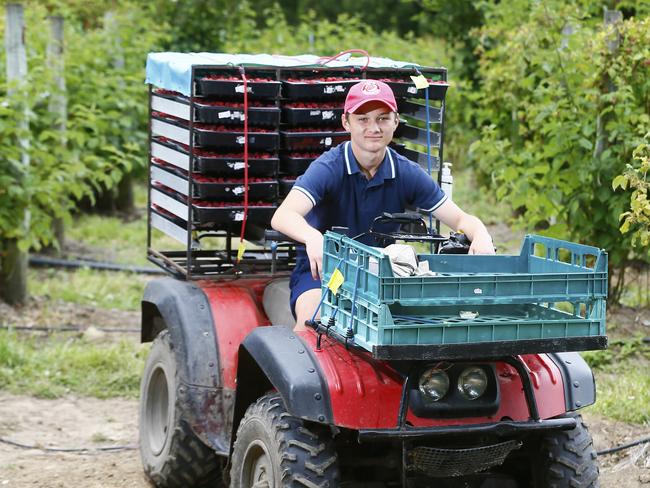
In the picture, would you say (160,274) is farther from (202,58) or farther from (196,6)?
(196,6)

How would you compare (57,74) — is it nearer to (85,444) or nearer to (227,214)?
(85,444)

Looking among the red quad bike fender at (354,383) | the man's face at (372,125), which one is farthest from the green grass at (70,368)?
the man's face at (372,125)

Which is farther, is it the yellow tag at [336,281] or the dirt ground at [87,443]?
the dirt ground at [87,443]

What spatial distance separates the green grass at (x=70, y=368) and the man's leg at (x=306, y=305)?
116 inches

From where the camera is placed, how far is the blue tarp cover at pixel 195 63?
5.23 meters

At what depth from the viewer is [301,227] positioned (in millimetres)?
4383

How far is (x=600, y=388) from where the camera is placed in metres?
6.58

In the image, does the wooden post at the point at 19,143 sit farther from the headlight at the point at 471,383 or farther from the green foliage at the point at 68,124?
the headlight at the point at 471,383

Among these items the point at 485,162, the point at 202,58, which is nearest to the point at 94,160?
the point at 485,162

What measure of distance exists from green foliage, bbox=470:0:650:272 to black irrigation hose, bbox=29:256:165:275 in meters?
3.53

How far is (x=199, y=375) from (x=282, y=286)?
564mm

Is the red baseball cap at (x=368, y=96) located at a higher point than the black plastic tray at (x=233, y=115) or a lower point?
higher

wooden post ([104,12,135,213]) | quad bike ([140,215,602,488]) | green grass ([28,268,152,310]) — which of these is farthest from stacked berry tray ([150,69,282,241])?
wooden post ([104,12,135,213])

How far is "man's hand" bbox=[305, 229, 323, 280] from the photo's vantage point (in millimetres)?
4195
